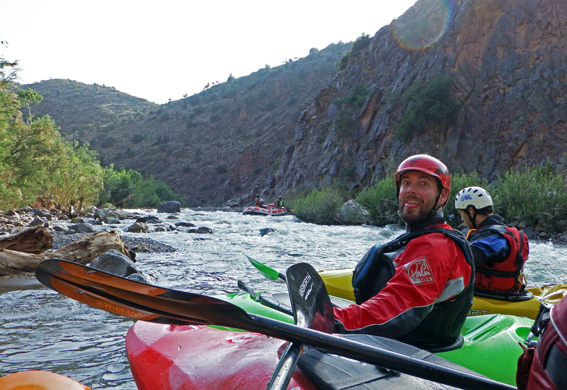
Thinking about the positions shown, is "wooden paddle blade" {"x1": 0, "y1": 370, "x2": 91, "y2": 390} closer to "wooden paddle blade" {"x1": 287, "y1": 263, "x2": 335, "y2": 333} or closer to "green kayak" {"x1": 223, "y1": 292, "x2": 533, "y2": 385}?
"wooden paddle blade" {"x1": 287, "y1": 263, "x2": 335, "y2": 333}

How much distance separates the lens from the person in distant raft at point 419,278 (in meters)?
1.91

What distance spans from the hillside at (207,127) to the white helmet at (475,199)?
40.8 metres

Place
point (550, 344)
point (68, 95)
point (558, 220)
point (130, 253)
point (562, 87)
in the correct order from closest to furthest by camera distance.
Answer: point (550, 344) → point (130, 253) → point (558, 220) → point (562, 87) → point (68, 95)

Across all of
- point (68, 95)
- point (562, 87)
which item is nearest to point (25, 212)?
point (562, 87)

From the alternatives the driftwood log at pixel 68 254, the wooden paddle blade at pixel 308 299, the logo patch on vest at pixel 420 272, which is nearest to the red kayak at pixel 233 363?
the wooden paddle blade at pixel 308 299

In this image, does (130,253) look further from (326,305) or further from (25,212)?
(25,212)

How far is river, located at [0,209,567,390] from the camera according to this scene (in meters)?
3.12

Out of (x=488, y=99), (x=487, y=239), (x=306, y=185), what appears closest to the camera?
(x=487, y=239)

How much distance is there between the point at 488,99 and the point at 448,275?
2517 centimetres

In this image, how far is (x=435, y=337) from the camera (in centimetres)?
210

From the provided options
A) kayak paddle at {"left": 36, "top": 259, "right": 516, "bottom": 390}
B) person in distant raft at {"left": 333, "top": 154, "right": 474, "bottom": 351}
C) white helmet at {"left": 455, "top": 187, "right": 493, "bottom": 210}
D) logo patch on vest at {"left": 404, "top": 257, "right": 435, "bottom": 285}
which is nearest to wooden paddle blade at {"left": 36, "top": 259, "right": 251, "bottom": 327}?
kayak paddle at {"left": 36, "top": 259, "right": 516, "bottom": 390}

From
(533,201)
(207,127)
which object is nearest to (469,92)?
(533,201)

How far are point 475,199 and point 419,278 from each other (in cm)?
281

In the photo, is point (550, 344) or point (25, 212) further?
point (25, 212)
